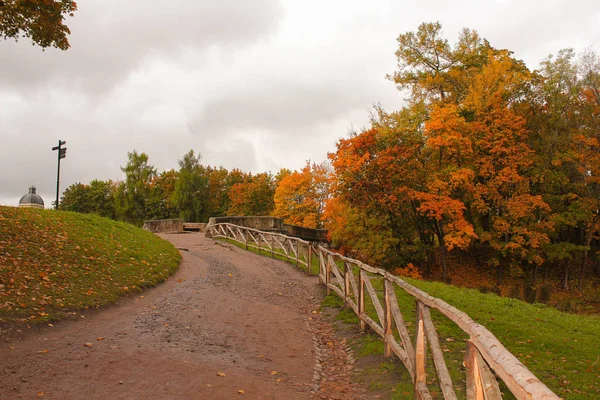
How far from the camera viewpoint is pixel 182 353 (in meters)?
6.97

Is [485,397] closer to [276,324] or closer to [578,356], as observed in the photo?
[578,356]

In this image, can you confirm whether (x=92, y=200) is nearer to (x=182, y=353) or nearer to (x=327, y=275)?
(x=327, y=275)

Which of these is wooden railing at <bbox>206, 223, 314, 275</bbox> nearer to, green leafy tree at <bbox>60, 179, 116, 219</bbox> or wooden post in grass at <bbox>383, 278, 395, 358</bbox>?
wooden post in grass at <bbox>383, 278, 395, 358</bbox>

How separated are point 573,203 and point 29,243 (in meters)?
26.4

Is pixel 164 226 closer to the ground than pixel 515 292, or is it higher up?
higher up

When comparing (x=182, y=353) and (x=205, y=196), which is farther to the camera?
(x=205, y=196)

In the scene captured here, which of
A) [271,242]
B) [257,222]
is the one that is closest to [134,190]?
[257,222]

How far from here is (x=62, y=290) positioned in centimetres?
963

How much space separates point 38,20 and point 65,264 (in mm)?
6157

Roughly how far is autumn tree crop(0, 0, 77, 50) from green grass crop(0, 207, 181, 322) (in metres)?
5.15

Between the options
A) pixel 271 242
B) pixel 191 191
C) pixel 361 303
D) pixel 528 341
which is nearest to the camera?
pixel 528 341

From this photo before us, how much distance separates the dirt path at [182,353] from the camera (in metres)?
5.56

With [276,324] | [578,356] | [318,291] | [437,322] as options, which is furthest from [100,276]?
[578,356]

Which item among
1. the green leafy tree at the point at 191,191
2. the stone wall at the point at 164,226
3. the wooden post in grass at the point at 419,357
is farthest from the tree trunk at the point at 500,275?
the green leafy tree at the point at 191,191
